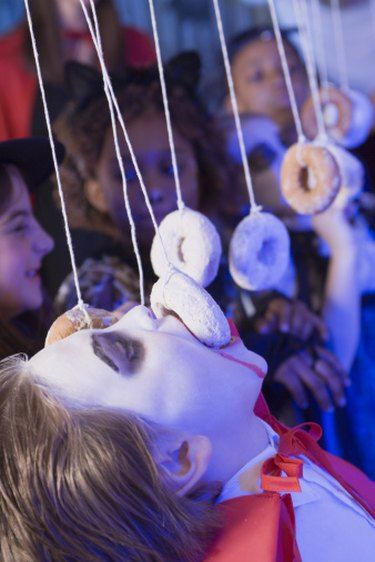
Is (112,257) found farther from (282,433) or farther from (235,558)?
(235,558)

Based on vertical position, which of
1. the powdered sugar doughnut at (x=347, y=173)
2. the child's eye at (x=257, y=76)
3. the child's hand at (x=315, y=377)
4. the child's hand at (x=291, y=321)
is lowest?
the child's hand at (x=315, y=377)

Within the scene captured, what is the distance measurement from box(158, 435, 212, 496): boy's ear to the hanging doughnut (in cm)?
92

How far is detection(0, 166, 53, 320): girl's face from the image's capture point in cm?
96

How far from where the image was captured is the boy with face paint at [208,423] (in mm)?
637

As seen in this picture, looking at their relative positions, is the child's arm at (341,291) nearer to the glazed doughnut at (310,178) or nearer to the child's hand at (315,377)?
the child's hand at (315,377)

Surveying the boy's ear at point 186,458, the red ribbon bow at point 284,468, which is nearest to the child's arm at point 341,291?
the red ribbon bow at point 284,468

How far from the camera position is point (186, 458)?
2.13 ft

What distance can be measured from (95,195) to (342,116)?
1.48 feet

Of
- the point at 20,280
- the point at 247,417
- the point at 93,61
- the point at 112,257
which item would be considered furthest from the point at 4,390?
the point at 93,61

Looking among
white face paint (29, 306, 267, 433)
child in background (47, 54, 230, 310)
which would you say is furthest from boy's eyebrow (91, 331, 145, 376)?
child in background (47, 54, 230, 310)

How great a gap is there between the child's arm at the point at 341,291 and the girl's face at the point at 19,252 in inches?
20.5

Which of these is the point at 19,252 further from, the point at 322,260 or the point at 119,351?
the point at 322,260

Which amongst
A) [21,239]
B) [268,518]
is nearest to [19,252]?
[21,239]

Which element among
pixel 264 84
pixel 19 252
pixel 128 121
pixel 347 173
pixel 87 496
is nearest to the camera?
pixel 87 496
